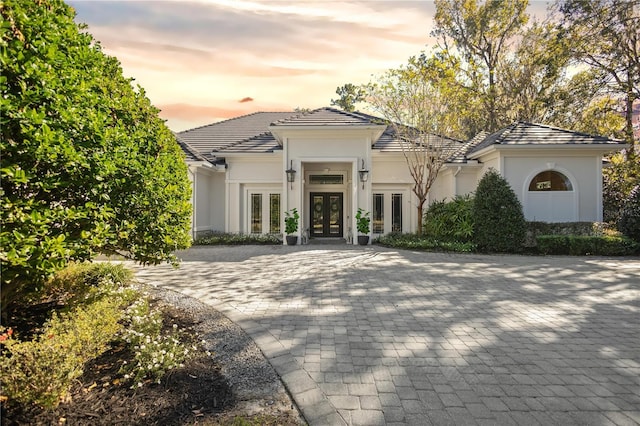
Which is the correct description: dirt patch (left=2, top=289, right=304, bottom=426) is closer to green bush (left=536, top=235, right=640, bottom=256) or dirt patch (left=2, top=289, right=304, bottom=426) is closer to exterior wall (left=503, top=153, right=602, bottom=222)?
green bush (left=536, top=235, right=640, bottom=256)

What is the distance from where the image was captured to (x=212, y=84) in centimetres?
773

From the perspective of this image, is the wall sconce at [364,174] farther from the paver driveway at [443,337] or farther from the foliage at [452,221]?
the paver driveway at [443,337]

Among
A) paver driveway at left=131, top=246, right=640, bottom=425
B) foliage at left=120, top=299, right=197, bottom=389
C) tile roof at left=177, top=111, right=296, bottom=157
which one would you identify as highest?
tile roof at left=177, top=111, right=296, bottom=157

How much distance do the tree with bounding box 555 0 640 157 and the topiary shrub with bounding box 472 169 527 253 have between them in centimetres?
1018

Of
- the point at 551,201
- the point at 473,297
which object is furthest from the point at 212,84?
the point at 551,201

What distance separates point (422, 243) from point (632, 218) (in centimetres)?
694

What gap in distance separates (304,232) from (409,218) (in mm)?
5106

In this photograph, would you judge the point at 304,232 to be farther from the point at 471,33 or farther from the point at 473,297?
the point at 471,33

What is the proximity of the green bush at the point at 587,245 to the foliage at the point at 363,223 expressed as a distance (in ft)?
20.2

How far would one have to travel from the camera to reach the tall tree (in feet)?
66.7

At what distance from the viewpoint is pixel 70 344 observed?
2.91 meters

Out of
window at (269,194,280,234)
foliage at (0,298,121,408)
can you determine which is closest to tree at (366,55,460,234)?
window at (269,194,280,234)

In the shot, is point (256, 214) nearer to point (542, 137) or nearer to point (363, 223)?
point (363, 223)

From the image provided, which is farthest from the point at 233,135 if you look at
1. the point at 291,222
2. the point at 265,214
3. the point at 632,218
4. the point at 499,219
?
the point at 632,218
